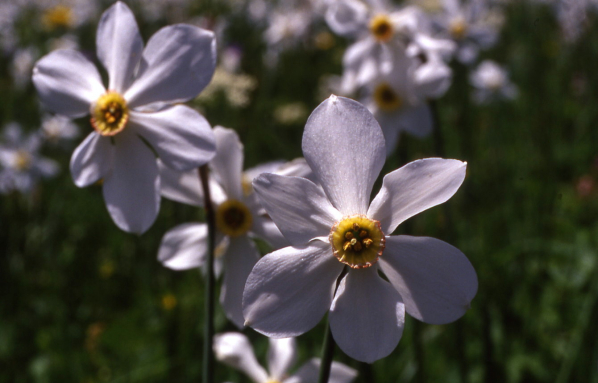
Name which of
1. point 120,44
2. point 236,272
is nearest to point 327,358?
point 236,272

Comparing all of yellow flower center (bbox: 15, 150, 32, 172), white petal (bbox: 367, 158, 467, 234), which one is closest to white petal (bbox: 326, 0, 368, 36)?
white petal (bbox: 367, 158, 467, 234)

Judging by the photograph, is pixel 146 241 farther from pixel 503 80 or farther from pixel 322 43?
pixel 322 43

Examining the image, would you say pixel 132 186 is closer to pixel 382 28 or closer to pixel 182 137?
pixel 182 137

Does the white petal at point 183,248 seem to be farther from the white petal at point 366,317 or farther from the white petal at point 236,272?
the white petal at point 366,317

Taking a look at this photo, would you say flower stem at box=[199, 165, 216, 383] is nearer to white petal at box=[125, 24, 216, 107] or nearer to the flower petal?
the flower petal

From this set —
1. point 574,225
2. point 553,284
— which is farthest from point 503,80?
point 553,284
